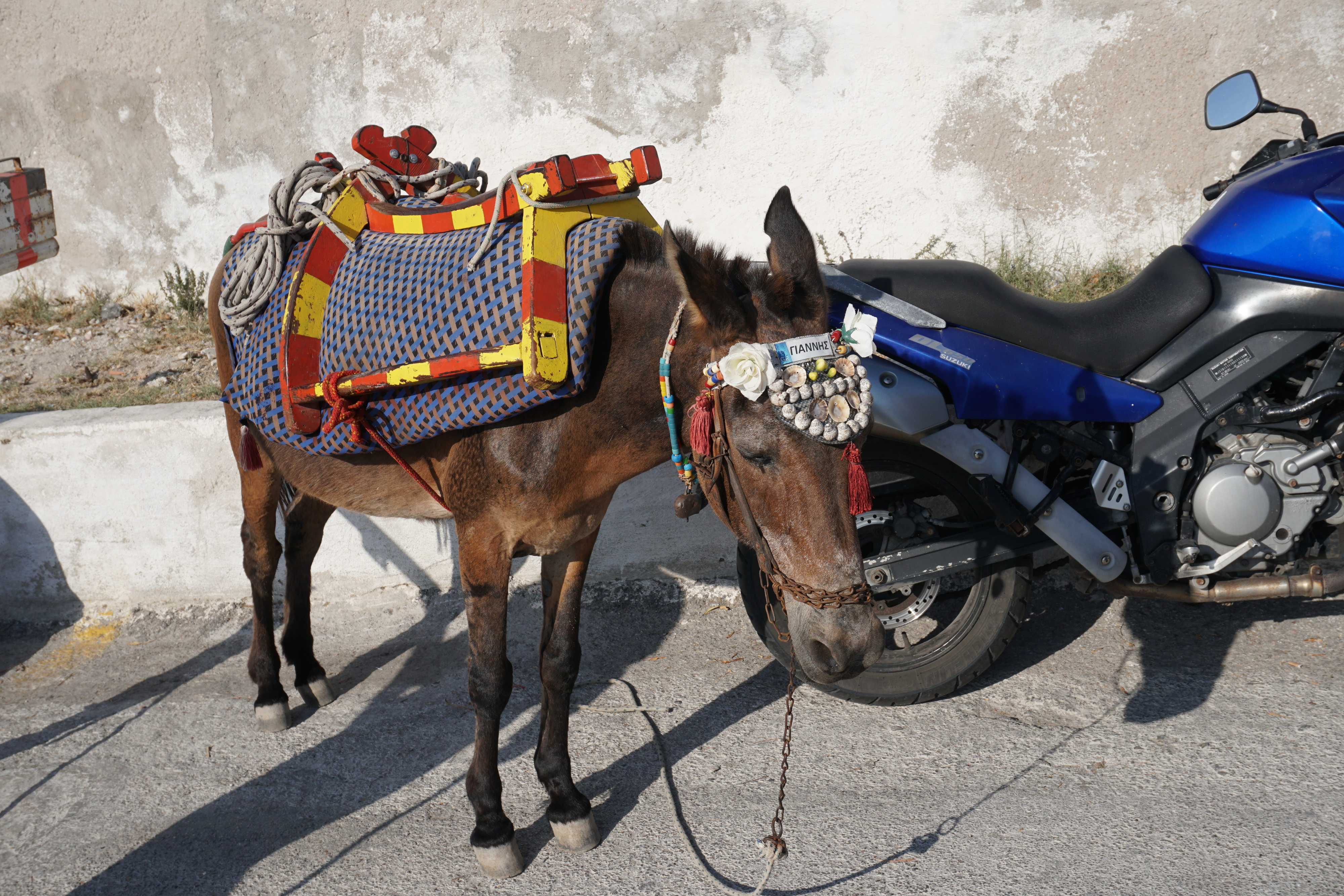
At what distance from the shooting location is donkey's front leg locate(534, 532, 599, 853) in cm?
270

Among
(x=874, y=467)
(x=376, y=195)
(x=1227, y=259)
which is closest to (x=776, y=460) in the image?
(x=874, y=467)

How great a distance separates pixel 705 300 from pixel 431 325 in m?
0.76

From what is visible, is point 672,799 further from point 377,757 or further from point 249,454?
point 249,454

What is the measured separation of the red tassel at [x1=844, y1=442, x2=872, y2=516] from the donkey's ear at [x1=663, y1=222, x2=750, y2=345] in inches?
13.2

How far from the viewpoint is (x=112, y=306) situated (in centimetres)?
589

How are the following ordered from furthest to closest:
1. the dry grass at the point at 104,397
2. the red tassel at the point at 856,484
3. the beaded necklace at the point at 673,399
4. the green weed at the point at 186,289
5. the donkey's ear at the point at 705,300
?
the green weed at the point at 186,289 < the dry grass at the point at 104,397 < the beaded necklace at the point at 673,399 < the red tassel at the point at 856,484 < the donkey's ear at the point at 705,300

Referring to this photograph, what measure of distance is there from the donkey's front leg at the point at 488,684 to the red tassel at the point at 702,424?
75 cm

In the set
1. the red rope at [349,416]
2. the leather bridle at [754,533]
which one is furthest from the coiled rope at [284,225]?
the leather bridle at [754,533]

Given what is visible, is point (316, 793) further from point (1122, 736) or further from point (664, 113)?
point (664, 113)

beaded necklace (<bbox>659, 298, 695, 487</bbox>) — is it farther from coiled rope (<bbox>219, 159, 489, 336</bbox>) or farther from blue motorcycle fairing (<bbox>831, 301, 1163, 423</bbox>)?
coiled rope (<bbox>219, 159, 489, 336</bbox>)

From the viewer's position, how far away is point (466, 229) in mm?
2514

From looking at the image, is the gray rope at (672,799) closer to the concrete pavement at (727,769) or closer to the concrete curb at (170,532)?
the concrete pavement at (727,769)

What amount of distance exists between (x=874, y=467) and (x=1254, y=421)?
119 cm

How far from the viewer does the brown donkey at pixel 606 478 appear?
1.97 m
